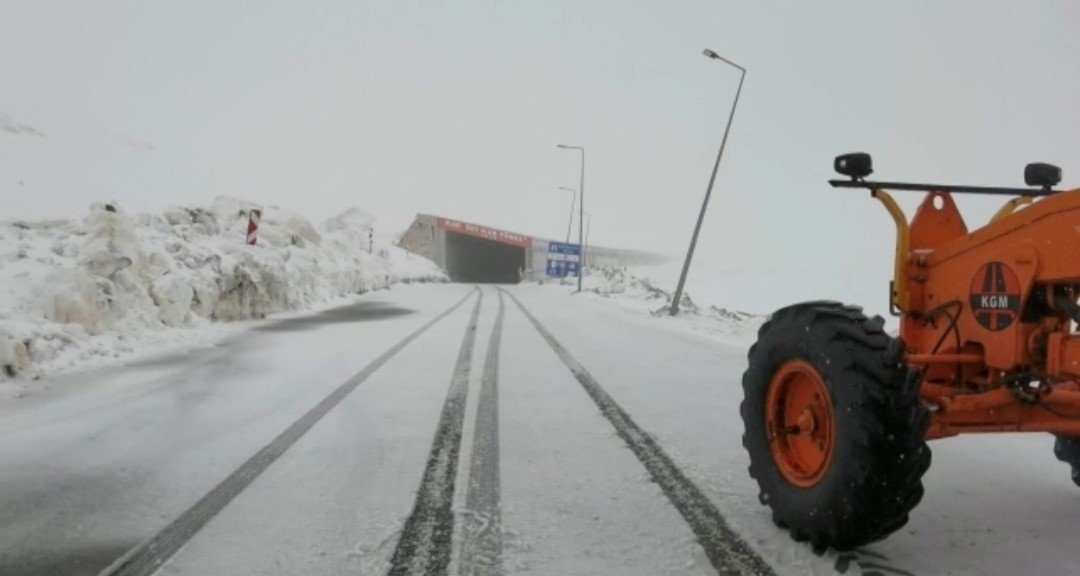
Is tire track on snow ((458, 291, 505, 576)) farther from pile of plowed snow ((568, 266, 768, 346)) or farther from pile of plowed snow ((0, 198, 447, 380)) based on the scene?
pile of plowed snow ((568, 266, 768, 346))

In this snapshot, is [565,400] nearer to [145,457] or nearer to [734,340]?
[145,457]

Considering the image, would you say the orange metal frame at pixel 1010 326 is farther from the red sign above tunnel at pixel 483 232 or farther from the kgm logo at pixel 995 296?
the red sign above tunnel at pixel 483 232

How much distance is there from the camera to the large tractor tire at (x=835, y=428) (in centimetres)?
237

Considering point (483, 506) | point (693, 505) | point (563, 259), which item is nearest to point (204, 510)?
→ point (483, 506)

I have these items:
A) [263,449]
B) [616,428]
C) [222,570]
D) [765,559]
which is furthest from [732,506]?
[263,449]

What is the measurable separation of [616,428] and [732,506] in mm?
1578

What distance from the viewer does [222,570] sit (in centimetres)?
253

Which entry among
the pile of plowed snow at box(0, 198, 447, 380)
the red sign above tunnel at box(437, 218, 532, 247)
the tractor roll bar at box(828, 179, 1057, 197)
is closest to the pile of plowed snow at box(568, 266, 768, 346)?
the tractor roll bar at box(828, 179, 1057, 197)

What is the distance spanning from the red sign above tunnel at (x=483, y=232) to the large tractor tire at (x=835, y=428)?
161 feet

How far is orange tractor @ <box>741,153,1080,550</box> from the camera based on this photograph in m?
2.39

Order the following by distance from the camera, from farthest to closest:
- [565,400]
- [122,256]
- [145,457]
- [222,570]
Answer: [122,256], [565,400], [145,457], [222,570]

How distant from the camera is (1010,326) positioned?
277 cm

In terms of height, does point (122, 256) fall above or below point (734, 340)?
above

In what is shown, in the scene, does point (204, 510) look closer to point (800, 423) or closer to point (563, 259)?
point (800, 423)
